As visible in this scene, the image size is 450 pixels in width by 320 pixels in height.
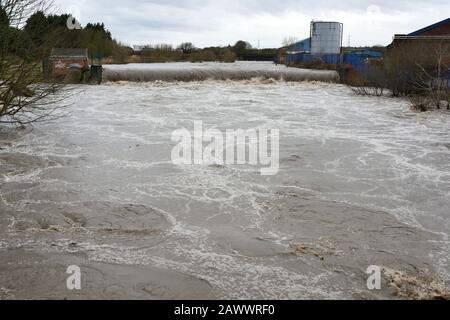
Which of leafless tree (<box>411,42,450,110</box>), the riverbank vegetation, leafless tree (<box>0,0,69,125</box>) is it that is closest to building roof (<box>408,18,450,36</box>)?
the riverbank vegetation

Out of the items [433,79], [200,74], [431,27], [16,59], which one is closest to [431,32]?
[431,27]

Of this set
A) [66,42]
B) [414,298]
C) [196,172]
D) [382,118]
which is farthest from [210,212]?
[382,118]

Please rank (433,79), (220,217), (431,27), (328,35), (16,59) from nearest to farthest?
(220,217)
(16,59)
(433,79)
(431,27)
(328,35)

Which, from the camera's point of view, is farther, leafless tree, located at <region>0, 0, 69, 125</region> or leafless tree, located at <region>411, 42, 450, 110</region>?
leafless tree, located at <region>411, 42, 450, 110</region>

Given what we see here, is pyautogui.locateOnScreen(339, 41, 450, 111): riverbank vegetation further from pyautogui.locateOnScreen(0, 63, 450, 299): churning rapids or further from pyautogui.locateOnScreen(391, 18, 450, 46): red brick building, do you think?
pyautogui.locateOnScreen(0, 63, 450, 299): churning rapids

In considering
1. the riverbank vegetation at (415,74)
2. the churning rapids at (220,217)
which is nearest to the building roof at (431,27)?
the riverbank vegetation at (415,74)

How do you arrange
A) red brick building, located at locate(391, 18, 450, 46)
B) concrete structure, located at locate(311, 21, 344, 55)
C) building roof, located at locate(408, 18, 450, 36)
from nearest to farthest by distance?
red brick building, located at locate(391, 18, 450, 46), building roof, located at locate(408, 18, 450, 36), concrete structure, located at locate(311, 21, 344, 55)

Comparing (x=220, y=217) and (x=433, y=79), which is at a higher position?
(x=433, y=79)

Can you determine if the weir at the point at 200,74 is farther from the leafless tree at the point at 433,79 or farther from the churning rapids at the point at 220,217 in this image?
the churning rapids at the point at 220,217

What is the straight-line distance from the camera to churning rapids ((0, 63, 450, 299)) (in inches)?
200

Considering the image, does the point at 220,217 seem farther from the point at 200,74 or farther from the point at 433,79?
the point at 200,74

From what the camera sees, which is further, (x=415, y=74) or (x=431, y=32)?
(x=431, y=32)

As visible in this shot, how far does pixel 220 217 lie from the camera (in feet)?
23.1

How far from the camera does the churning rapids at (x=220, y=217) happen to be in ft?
16.7
